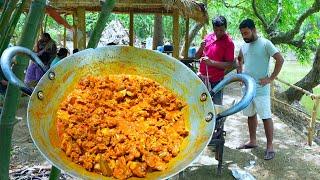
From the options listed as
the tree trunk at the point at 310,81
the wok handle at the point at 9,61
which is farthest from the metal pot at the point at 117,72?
the tree trunk at the point at 310,81

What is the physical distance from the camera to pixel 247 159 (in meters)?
4.57

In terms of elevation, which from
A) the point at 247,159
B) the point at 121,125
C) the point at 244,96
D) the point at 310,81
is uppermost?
the point at 244,96

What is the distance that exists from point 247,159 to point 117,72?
328 cm

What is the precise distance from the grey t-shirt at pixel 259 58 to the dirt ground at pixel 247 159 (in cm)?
75

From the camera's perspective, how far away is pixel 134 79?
63.4 inches

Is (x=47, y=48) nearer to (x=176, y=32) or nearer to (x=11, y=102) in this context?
(x=176, y=32)

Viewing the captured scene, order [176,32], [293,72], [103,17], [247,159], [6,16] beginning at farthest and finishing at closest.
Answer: [293,72]
[176,32]
[247,159]
[103,17]
[6,16]

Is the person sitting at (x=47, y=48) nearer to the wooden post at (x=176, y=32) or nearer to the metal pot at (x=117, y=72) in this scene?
the wooden post at (x=176, y=32)

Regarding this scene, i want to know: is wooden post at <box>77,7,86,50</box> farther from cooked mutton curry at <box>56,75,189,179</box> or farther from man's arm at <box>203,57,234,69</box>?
cooked mutton curry at <box>56,75,189,179</box>

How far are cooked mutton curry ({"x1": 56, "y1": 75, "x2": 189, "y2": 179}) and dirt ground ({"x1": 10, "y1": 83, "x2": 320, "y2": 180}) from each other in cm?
207

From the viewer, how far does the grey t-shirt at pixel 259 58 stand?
171 inches

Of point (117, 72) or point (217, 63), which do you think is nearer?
point (117, 72)

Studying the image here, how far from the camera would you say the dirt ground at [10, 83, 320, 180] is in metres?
4.12

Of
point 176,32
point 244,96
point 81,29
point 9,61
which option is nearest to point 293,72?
point 176,32
